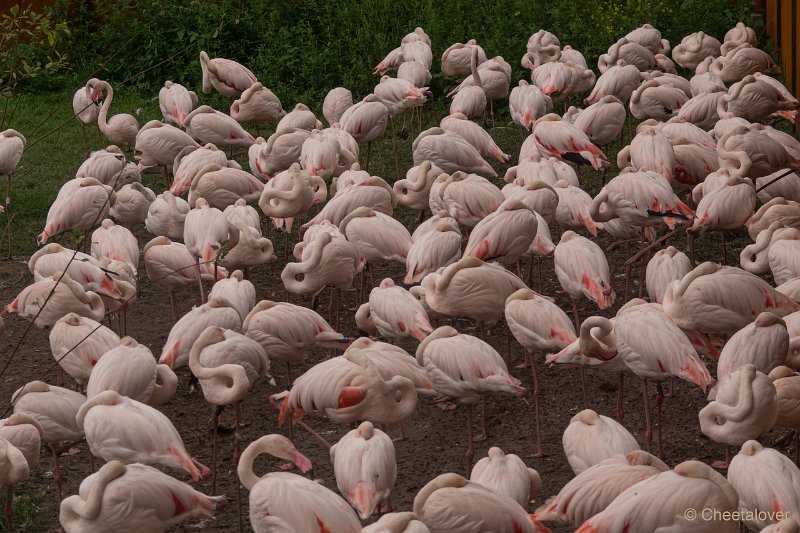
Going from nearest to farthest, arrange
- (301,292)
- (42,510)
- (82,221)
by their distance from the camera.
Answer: (42,510) < (301,292) < (82,221)

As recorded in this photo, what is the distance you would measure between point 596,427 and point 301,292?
8.92 ft

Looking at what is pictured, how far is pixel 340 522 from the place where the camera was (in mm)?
4500

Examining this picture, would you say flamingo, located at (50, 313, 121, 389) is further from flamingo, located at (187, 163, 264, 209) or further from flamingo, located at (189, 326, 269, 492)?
flamingo, located at (187, 163, 264, 209)

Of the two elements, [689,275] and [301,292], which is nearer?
[689,275]

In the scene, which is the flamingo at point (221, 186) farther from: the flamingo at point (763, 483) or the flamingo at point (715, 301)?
the flamingo at point (763, 483)

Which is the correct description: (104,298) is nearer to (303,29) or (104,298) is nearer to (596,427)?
→ (596,427)

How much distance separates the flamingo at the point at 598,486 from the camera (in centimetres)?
461

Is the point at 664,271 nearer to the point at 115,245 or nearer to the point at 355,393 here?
the point at 355,393

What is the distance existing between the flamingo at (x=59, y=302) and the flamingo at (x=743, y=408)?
11.2 ft

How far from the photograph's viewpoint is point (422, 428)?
21.3 ft

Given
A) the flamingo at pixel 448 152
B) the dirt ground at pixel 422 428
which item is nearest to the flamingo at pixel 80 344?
the dirt ground at pixel 422 428

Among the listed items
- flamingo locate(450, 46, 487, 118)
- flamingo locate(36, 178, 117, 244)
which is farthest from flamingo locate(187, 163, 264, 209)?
flamingo locate(450, 46, 487, 118)

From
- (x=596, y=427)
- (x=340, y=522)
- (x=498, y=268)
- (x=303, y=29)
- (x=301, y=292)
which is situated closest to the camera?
(x=340, y=522)

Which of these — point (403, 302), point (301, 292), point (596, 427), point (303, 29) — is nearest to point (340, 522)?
point (596, 427)
